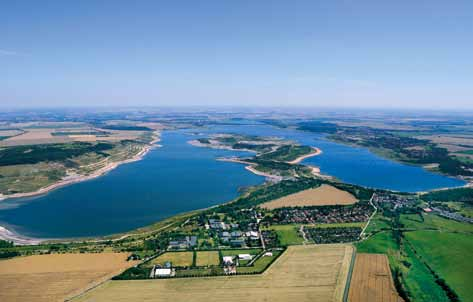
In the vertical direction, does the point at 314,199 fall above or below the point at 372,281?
above

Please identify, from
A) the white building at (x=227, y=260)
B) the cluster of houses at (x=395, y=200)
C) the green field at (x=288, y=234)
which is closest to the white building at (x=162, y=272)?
the white building at (x=227, y=260)

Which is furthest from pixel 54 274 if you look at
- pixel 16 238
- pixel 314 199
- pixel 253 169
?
pixel 253 169

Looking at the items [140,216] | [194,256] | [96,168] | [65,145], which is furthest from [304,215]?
[65,145]

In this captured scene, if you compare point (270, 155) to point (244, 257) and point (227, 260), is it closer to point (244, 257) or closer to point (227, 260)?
point (244, 257)

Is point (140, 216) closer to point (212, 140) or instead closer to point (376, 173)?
point (376, 173)

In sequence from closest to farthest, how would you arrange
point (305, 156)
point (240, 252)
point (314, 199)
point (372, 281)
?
point (372, 281) → point (240, 252) → point (314, 199) → point (305, 156)

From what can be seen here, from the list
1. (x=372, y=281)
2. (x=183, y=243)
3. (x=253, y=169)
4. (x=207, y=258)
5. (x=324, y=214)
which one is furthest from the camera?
(x=253, y=169)

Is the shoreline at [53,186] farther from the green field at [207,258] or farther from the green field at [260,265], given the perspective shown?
the green field at [260,265]

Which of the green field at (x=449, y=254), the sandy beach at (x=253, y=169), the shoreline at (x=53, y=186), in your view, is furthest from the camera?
the sandy beach at (x=253, y=169)
